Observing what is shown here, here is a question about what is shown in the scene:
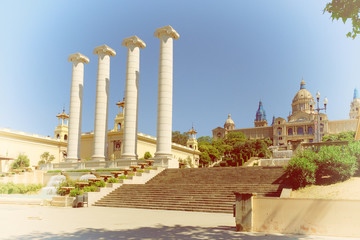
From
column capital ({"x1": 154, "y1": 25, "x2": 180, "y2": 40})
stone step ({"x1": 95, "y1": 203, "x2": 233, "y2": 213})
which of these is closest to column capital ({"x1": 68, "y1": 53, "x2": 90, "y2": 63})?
column capital ({"x1": 154, "y1": 25, "x2": 180, "y2": 40})

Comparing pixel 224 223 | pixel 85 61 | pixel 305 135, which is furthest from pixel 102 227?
pixel 305 135

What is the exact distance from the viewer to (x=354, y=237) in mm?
10117

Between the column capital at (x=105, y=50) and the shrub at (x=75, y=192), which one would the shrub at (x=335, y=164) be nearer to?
the shrub at (x=75, y=192)

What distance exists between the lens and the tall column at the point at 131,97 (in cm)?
4119

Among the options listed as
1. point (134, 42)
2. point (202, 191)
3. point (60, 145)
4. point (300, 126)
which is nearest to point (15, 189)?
point (202, 191)

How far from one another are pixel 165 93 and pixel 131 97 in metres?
5.90

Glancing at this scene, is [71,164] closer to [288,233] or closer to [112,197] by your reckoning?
[112,197]

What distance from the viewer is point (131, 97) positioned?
42438 mm

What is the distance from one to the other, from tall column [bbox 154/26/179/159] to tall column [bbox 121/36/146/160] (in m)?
4.50

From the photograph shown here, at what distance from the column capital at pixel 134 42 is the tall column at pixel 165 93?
13.1 feet

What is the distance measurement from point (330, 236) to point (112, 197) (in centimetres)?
1753

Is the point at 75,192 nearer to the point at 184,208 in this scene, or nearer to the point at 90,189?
the point at 90,189

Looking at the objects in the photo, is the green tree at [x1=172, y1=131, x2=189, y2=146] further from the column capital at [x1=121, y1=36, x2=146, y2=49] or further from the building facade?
the column capital at [x1=121, y1=36, x2=146, y2=49]

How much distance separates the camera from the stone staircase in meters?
20.2
